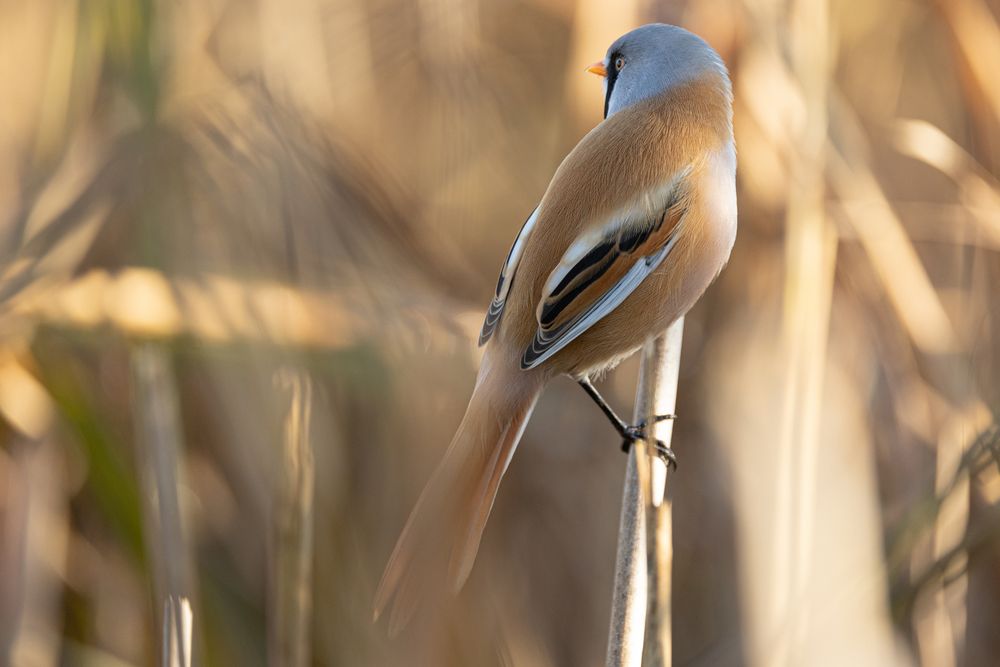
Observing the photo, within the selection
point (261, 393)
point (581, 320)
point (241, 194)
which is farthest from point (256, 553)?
point (581, 320)

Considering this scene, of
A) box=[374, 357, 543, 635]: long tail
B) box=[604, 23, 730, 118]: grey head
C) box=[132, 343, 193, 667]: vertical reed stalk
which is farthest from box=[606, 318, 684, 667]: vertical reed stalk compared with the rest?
box=[132, 343, 193, 667]: vertical reed stalk

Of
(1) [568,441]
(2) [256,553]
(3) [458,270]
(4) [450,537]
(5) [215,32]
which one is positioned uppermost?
(5) [215,32]

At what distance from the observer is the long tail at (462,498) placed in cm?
94

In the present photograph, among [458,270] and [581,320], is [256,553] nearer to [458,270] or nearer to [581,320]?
[458,270]

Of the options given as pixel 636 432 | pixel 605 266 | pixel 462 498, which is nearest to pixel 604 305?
pixel 605 266

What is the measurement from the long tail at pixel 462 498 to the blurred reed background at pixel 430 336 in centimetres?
10

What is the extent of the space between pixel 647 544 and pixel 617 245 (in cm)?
47

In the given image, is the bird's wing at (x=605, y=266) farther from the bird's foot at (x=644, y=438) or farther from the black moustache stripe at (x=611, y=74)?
the black moustache stripe at (x=611, y=74)

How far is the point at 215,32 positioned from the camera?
6.39 ft

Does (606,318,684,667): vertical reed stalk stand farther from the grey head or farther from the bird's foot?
the grey head

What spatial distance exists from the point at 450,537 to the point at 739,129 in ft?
3.65

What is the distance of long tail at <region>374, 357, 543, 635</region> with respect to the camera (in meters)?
0.94

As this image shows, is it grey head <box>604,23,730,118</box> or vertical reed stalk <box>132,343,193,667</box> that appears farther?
grey head <box>604,23,730,118</box>

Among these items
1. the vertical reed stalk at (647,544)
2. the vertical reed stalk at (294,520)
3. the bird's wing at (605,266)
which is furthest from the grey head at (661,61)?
the vertical reed stalk at (294,520)
